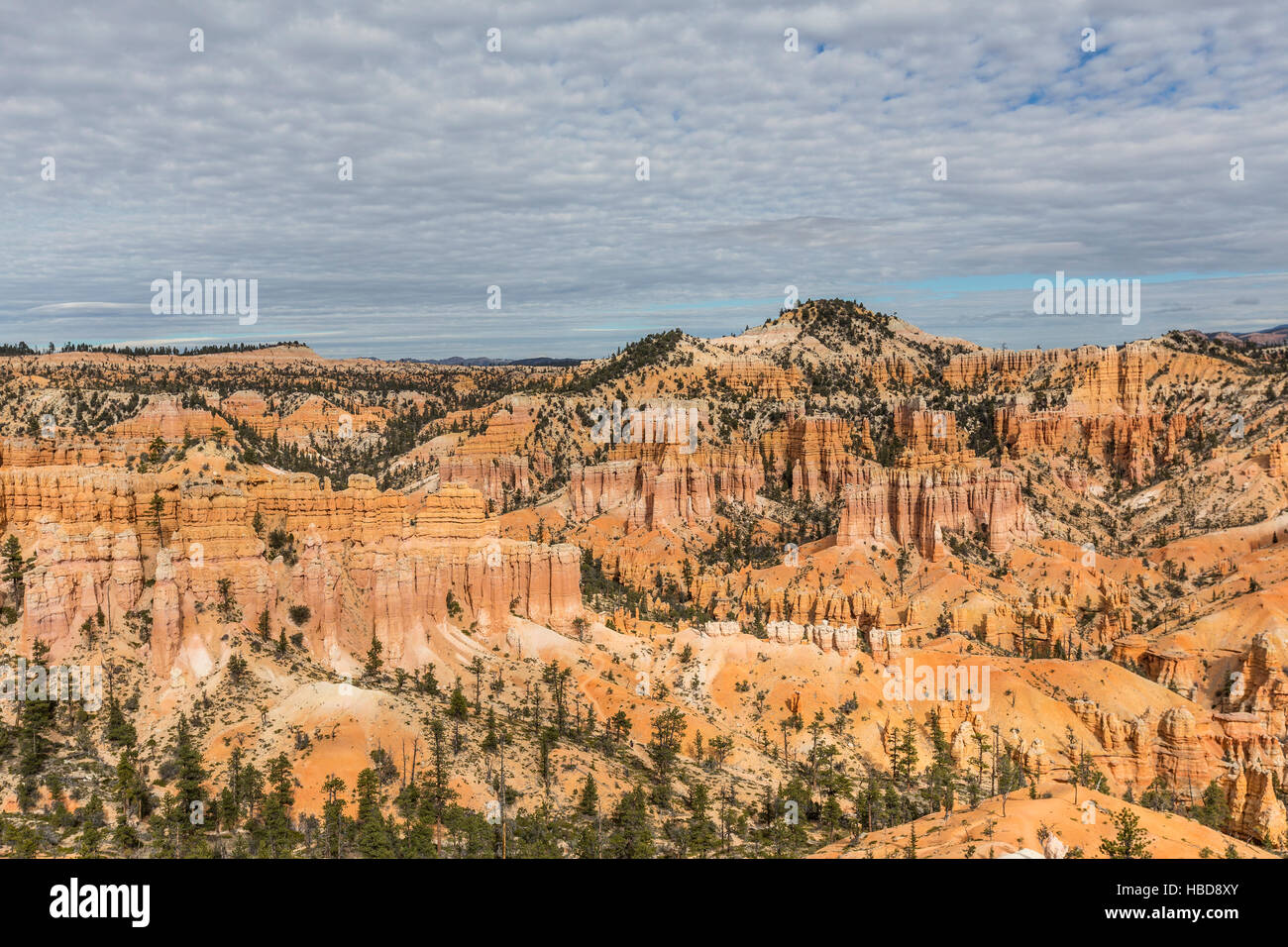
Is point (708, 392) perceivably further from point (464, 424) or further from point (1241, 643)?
point (1241, 643)

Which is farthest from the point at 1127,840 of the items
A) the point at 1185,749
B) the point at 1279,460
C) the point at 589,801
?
the point at 1279,460

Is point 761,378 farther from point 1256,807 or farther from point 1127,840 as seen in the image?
point 1127,840

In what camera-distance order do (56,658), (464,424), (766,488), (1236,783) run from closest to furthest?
(56,658)
(1236,783)
(766,488)
(464,424)

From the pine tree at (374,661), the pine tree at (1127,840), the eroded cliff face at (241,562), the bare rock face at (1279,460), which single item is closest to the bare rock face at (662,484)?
the eroded cliff face at (241,562)

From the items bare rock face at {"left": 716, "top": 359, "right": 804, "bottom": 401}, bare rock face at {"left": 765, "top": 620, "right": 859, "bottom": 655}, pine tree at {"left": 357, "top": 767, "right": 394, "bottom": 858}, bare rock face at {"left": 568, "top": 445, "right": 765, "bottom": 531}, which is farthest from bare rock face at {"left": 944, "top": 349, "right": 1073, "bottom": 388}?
pine tree at {"left": 357, "top": 767, "right": 394, "bottom": 858}

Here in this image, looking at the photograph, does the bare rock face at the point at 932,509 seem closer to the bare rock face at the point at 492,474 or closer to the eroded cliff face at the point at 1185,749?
the eroded cliff face at the point at 1185,749
